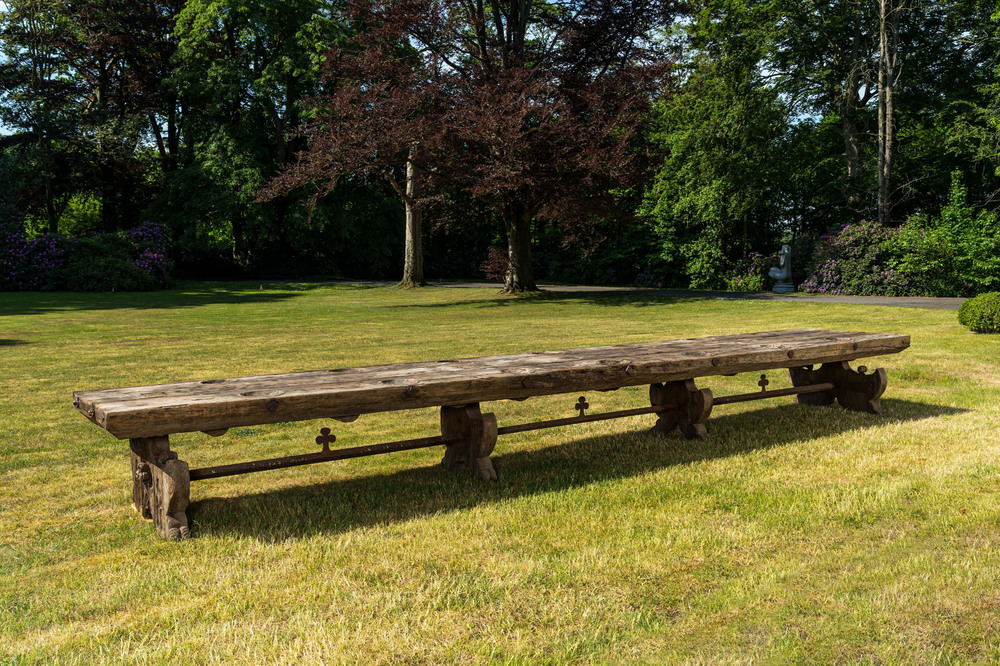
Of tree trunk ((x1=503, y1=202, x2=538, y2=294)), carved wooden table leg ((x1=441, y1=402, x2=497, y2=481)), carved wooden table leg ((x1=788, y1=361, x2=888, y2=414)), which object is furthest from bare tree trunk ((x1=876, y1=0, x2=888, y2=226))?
carved wooden table leg ((x1=441, y1=402, x2=497, y2=481))

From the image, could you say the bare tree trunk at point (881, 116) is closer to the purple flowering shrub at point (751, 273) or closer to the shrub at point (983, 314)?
the purple flowering shrub at point (751, 273)

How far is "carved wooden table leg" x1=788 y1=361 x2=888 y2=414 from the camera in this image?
20.6ft

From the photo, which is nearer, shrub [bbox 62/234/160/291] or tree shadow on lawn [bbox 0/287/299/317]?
tree shadow on lawn [bbox 0/287/299/317]

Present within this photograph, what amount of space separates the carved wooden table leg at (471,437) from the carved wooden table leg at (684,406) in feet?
5.12

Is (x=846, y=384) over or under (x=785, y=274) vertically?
under

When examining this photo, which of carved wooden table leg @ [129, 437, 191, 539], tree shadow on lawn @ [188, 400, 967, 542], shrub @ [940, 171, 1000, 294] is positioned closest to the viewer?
carved wooden table leg @ [129, 437, 191, 539]

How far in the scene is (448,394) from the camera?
4.27 metres

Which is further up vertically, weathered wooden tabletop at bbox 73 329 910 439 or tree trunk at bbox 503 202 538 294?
tree trunk at bbox 503 202 538 294

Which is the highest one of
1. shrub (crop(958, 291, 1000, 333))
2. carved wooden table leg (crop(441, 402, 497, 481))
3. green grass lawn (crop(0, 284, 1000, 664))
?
shrub (crop(958, 291, 1000, 333))

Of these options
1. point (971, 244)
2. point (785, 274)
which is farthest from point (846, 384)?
point (785, 274)

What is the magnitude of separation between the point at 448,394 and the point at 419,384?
0.21m

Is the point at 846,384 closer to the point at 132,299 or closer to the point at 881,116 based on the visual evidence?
the point at 881,116

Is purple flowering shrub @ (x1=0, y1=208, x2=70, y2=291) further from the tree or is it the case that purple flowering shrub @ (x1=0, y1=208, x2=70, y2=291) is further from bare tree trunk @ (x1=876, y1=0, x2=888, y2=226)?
bare tree trunk @ (x1=876, y1=0, x2=888, y2=226)

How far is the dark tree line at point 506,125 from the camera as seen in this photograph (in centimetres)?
2028
